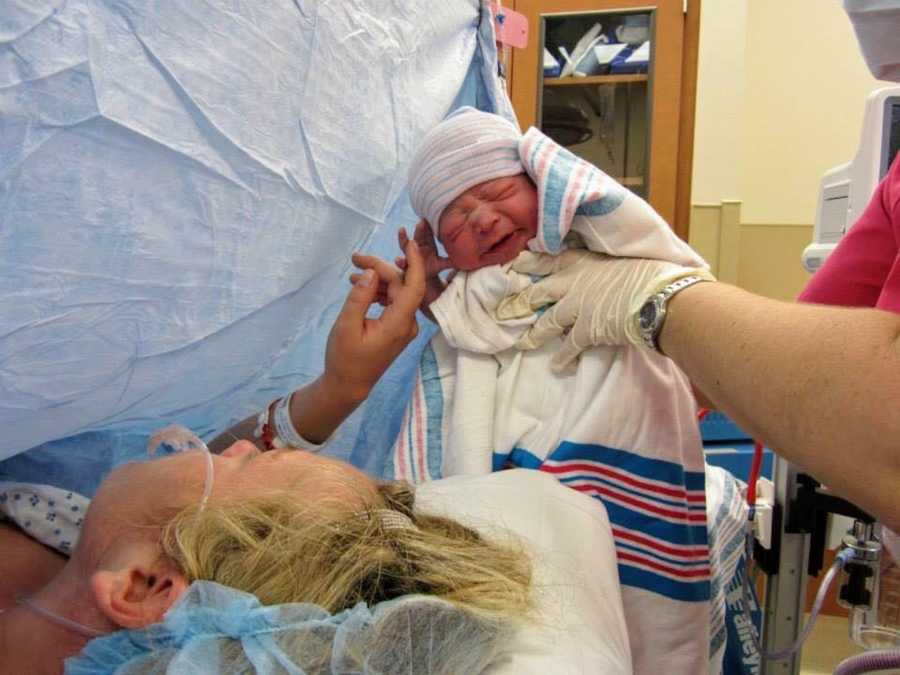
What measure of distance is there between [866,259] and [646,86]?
1.56 metres

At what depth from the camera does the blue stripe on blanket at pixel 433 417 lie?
0.88m

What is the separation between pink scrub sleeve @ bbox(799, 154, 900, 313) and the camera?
0.94 metres

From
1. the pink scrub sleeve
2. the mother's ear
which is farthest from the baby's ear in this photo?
the pink scrub sleeve

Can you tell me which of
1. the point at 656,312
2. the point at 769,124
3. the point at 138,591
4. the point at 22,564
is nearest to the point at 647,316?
the point at 656,312

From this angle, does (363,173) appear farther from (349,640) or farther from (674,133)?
(674,133)

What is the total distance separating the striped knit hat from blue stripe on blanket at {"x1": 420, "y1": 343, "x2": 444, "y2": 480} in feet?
0.70

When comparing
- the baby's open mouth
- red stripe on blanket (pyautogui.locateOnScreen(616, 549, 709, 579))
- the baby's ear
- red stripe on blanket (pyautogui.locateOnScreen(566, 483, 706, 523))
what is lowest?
red stripe on blanket (pyautogui.locateOnScreen(616, 549, 709, 579))

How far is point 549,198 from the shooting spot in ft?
2.79

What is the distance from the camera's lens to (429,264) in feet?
3.18

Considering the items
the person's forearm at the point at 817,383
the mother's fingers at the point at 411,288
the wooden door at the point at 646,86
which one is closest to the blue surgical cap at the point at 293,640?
the person's forearm at the point at 817,383

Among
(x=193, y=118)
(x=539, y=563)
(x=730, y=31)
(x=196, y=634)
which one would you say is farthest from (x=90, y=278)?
(x=730, y=31)

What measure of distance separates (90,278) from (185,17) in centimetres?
22

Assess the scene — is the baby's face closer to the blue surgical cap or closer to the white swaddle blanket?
the white swaddle blanket

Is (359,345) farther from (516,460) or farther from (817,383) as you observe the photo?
(817,383)
